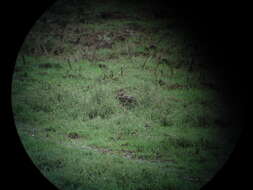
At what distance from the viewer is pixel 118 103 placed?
690 cm

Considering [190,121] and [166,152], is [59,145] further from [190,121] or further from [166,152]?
[190,121]

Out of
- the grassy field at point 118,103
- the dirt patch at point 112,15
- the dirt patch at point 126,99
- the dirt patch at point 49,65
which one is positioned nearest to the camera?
the grassy field at point 118,103

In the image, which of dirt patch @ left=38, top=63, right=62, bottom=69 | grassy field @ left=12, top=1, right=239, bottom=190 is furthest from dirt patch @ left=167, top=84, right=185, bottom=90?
dirt patch @ left=38, top=63, right=62, bottom=69

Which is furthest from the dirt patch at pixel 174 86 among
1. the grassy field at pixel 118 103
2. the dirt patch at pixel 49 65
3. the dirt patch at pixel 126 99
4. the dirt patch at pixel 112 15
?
the dirt patch at pixel 49 65

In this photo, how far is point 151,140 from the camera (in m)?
6.34

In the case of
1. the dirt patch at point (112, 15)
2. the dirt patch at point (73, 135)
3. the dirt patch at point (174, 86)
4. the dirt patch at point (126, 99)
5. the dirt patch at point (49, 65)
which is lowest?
the dirt patch at point (73, 135)

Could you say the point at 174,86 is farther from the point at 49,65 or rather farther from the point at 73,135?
the point at 49,65

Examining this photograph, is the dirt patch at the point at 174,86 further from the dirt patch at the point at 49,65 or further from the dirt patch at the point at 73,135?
the dirt patch at the point at 49,65

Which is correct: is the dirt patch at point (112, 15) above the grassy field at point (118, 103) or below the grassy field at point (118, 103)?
above

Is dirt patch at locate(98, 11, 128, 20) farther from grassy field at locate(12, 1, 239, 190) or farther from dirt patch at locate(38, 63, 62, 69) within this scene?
dirt patch at locate(38, 63, 62, 69)

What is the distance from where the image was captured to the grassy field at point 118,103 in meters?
5.89

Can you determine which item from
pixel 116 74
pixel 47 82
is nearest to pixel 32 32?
pixel 47 82

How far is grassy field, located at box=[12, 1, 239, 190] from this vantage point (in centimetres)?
589

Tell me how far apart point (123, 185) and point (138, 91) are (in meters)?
2.24
